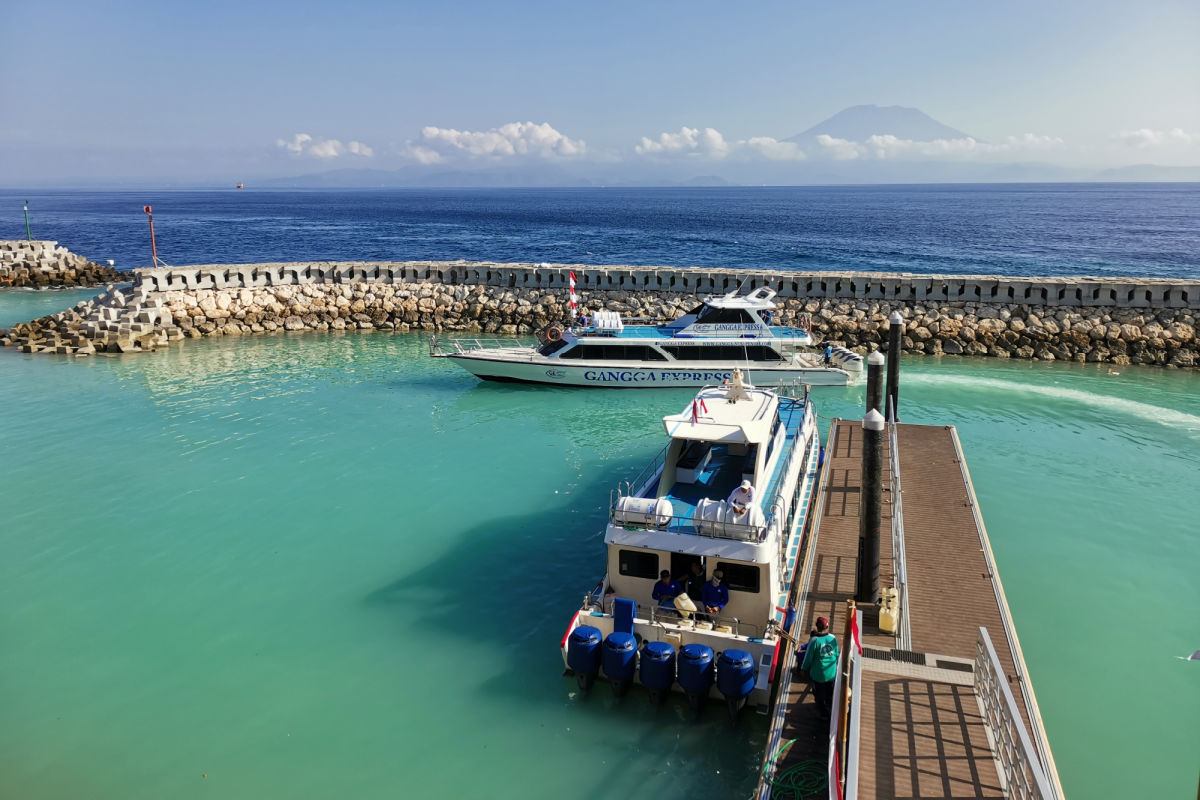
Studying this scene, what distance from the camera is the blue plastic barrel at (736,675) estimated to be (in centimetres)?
1016

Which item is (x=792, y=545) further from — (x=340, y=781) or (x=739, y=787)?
(x=340, y=781)

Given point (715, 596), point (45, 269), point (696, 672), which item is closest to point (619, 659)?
point (696, 672)

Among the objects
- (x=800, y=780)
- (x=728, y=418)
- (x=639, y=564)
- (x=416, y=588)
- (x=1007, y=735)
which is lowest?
(x=416, y=588)

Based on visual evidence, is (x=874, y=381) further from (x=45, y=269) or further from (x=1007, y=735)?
(x=45, y=269)

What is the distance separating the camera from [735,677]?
33.3 ft

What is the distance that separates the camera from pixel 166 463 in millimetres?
19859

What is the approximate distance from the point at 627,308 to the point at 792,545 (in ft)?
74.2

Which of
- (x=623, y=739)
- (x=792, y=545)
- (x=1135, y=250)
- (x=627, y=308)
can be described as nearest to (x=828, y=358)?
(x=627, y=308)

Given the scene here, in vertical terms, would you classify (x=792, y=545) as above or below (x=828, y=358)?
below

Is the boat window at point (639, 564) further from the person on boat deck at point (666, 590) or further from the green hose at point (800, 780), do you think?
the green hose at point (800, 780)

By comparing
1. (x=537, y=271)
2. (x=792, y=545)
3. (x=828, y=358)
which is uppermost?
(x=537, y=271)

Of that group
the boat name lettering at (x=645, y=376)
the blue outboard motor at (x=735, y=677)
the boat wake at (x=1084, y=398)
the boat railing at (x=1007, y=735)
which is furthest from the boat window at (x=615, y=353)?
the boat railing at (x=1007, y=735)

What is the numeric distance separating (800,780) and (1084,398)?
71.8 ft

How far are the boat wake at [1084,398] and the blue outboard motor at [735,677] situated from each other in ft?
62.4
